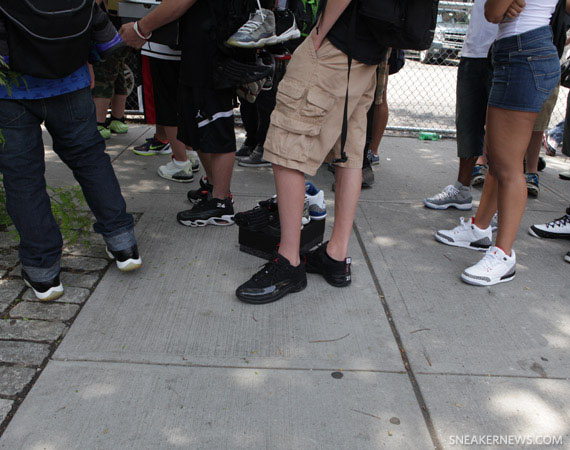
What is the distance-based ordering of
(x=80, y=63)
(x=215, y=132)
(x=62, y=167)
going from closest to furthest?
(x=80, y=63), (x=215, y=132), (x=62, y=167)

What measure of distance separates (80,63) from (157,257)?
1178 mm

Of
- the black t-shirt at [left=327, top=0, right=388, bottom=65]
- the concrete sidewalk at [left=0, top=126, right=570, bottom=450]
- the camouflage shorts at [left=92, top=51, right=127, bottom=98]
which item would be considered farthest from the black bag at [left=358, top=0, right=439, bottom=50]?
the camouflage shorts at [left=92, top=51, right=127, bottom=98]

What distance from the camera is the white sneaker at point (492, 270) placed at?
114 inches

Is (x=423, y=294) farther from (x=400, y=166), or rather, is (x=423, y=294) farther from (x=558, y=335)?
(x=400, y=166)

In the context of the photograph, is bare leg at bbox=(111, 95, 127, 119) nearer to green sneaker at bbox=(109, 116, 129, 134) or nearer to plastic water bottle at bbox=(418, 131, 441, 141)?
green sneaker at bbox=(109, 116, 129, 134)

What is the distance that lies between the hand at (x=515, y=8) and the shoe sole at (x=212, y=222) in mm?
2045

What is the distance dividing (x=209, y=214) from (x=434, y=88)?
337 inches

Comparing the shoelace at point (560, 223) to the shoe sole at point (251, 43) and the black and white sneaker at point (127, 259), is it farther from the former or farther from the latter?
the black and white sneaker at point (127, 259)

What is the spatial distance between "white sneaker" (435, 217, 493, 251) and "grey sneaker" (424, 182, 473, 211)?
61 cm

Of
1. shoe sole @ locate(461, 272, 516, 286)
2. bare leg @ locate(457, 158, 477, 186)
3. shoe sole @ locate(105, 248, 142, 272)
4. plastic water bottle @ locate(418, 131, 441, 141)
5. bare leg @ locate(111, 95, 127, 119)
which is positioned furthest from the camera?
plastic water bottle @ locate(418, 131, 441, 141)

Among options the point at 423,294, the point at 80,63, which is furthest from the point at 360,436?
the point at 80,63

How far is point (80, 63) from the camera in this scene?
2.34 meters

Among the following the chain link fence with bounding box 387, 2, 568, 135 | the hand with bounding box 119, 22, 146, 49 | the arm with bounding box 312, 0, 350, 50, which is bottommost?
the chain link fence with bounding box 387, 2, 568, 135

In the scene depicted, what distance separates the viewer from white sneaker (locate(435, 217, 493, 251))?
3.39m
